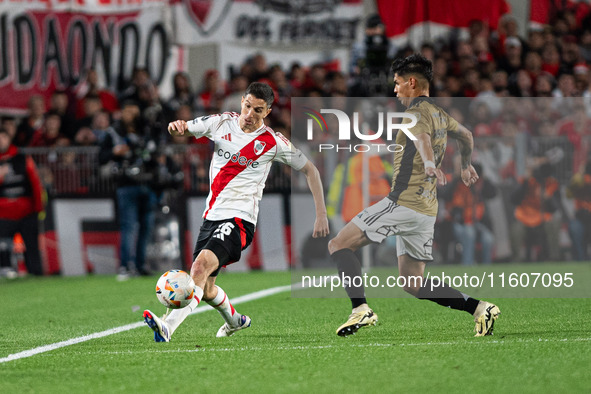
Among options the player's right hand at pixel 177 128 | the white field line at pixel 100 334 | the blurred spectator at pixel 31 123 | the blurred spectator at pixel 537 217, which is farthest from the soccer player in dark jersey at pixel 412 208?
the blurred spectator at pixel 31 123

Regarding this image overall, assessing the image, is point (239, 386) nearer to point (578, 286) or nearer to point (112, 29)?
point (578, 286)

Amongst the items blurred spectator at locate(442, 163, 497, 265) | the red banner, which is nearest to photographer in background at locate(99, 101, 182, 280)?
blurred spectator at locate(442, 163, 497, 265)

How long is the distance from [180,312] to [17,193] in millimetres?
7761

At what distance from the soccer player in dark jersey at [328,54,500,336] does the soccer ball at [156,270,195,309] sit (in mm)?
1316

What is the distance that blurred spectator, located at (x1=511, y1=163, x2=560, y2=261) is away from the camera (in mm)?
13039

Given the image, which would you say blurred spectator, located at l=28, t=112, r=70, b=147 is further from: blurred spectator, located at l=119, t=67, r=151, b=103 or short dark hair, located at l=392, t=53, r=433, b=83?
short dark hair, located at l=392, t=53, r=433, b=83

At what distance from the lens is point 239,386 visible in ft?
16.9

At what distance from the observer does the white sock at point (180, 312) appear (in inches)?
272

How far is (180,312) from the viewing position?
23.3 feet

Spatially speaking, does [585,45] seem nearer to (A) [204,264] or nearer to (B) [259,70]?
(B) [259,70]

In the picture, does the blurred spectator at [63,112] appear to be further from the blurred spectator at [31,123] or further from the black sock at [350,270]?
the black sock at [350,270]

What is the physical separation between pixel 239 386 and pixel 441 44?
43.7 ft

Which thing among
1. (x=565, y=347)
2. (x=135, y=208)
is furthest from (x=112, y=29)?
(x=565, y=347)

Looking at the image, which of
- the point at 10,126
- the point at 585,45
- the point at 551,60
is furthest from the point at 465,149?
the point at 585,45
